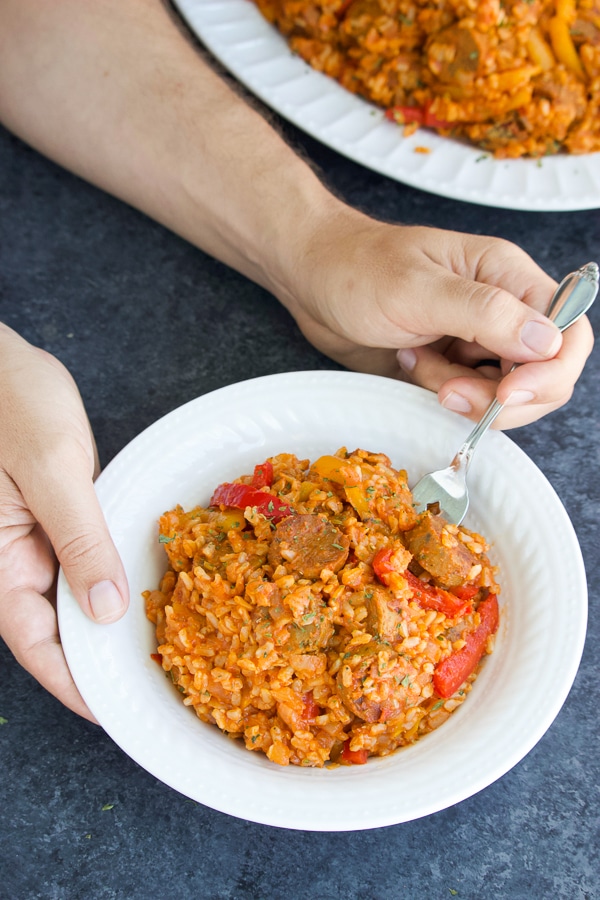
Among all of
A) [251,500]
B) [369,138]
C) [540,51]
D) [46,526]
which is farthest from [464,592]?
[540,51]

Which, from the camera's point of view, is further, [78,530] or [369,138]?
[369,138]

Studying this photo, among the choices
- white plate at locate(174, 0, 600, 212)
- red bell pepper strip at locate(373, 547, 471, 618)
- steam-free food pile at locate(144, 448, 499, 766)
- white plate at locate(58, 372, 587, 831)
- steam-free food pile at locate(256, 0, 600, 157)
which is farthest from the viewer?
steam-free food pile at locate(256, 0, 600, 157)

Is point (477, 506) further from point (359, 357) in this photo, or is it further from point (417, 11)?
point (417, 11)

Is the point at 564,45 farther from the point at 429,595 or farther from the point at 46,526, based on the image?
the point at 46,526

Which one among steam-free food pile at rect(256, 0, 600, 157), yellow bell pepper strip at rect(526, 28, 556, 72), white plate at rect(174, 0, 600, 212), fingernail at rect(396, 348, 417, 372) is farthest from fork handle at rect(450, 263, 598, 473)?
yellow bell pepper strip at rect(526, 28, 556, 72)

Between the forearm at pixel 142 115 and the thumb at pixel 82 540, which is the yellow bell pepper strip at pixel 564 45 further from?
the thumb at pixel 82 540

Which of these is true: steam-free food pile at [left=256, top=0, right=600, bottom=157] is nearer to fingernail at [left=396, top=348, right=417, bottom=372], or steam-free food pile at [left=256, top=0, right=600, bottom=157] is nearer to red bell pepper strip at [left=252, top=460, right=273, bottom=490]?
fingernail at [left=396, top=348, right=417, bottom=372]

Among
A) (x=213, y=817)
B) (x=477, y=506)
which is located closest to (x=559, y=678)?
(x=477, y=506)
